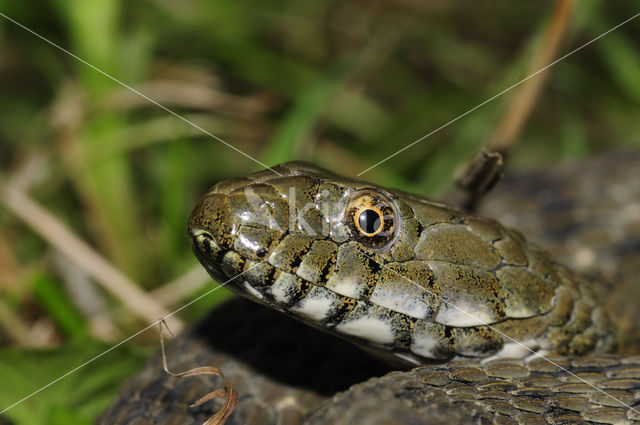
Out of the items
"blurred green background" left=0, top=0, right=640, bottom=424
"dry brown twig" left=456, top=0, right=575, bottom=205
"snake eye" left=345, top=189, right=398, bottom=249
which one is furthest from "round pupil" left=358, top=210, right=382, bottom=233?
"blurred green background" left=0, top=0, right=640, bottom=424

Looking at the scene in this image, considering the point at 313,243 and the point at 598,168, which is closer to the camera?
the point at 313,243

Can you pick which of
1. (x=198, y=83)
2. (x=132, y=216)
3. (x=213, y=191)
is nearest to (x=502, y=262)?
(x=213, y=191)

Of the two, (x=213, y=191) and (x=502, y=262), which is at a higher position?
(x=502, y=262)

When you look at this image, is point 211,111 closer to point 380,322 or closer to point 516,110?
point 516,110

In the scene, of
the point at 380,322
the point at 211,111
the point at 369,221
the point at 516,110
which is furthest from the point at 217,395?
the point at 211,111

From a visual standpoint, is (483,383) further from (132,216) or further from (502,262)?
(132,216)

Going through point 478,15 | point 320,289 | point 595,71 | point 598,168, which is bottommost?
point 320,289

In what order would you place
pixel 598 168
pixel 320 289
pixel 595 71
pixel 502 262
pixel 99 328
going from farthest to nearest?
pixel 595 71
pixel 598 168
pixel 99 328
pixel 502 262
pixel 320 289
